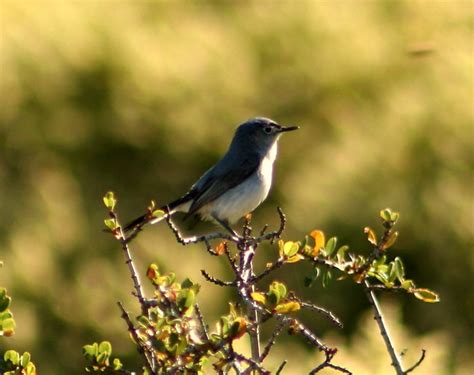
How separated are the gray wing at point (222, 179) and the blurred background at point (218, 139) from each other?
1.75 m

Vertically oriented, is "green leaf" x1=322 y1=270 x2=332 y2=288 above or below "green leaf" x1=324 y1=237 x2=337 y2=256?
below

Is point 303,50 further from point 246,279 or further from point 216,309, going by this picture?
point 246,279

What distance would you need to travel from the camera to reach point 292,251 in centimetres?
202

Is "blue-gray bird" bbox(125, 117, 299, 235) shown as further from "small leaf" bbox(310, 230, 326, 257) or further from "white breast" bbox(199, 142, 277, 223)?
"small leaf" bbox(310, 230, 326, 257)

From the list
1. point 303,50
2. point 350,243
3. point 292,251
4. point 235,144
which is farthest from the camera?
point 303,50

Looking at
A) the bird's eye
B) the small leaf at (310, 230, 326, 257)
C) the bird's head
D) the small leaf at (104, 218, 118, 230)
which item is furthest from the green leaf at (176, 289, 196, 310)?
the bird's eye

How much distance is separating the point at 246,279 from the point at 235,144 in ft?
7.78

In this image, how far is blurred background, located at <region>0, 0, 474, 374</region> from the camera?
6.51 m

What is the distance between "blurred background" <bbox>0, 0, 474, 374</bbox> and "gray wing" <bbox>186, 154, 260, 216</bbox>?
175cm

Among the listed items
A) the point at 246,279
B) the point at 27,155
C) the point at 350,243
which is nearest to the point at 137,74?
the point at 27,155

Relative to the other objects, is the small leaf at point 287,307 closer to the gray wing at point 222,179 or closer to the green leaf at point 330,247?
the green leaf at point 330,247

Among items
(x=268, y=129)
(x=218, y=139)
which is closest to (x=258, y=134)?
(x=268, y=129)

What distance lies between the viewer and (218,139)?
8258 mm

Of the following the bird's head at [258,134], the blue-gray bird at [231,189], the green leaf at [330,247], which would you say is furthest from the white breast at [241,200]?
the green leaf at [330,247]
